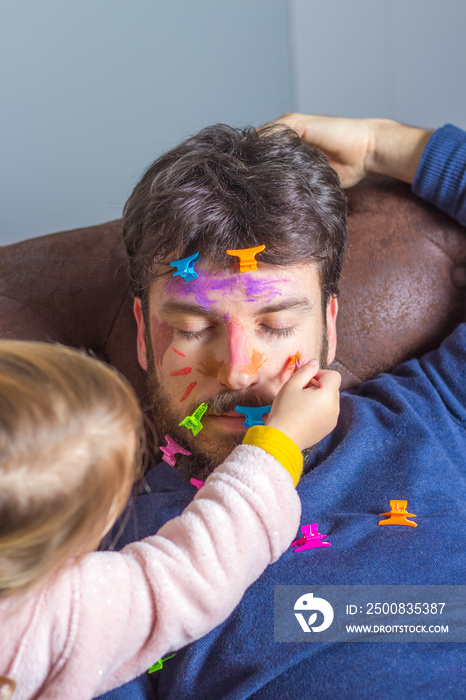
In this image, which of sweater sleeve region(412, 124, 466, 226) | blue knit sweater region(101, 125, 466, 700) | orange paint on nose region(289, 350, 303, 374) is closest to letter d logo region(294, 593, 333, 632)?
blue knit sweater region(101, 125, 466, 700)

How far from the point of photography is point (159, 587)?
79cm

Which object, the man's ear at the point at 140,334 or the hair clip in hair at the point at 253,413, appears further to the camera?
the man's ear at the point at 140,334

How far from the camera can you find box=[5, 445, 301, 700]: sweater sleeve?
29.5 inches

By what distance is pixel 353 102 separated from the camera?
2523 millimetres

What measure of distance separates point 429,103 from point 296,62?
56cm

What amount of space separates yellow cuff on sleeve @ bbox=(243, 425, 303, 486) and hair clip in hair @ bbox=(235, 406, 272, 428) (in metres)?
0.21

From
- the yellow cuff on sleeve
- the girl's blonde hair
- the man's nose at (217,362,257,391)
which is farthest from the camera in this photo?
the man's nose at (217,362,257,391)

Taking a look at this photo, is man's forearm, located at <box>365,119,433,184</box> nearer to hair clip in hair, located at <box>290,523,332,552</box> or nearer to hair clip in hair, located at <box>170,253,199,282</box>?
hair clip in hair, located at <box>170,253,199,282</box>

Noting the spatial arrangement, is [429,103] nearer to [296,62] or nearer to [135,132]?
[296,62]

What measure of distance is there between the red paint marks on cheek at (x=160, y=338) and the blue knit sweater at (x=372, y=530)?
0.25 metres

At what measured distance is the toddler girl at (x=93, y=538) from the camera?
0.73 metres

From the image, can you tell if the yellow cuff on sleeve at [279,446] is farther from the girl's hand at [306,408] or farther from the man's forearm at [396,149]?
the man's forearm at [396,149]

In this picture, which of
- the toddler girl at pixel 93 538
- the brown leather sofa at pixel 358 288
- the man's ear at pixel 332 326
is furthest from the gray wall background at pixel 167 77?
the toddler girl at pixel 93 538

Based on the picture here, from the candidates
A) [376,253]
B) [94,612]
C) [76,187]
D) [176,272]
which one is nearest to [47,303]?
[176,272]
